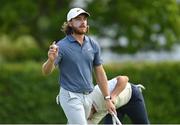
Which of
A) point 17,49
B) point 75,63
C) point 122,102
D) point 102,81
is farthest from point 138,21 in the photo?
point 75,63

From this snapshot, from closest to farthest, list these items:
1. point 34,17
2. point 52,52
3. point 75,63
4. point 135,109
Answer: point 52,52 → point 75,63 → point 135,109 → point 34,17

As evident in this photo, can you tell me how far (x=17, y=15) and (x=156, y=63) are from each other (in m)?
4.78

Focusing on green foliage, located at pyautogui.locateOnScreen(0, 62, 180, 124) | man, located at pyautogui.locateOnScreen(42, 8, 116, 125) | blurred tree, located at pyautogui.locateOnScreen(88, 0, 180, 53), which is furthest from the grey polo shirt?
blurred tree, located at pyautogui.locateOnScreen(88, 0, 180, 53)

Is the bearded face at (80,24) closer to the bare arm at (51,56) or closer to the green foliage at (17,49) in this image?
the bare arm at (51,56)

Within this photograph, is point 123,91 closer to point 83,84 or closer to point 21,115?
point 83,84

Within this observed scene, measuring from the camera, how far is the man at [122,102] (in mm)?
7496

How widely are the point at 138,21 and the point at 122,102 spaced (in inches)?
426

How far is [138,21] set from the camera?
60.3ft

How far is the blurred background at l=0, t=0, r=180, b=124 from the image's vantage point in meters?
14.2

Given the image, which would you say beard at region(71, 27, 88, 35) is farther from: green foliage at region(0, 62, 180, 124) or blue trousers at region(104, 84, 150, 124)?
green foliage at region(0, 62, 180, 124)

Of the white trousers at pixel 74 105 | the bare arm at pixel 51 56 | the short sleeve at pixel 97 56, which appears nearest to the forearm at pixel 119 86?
the short sleeve at pixel 97 56

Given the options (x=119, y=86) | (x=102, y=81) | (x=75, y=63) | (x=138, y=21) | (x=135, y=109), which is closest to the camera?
(x=75, y=63)

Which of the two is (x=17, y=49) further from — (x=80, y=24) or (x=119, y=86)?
(x=80, y=24)

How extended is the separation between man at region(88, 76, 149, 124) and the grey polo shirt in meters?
0.43
